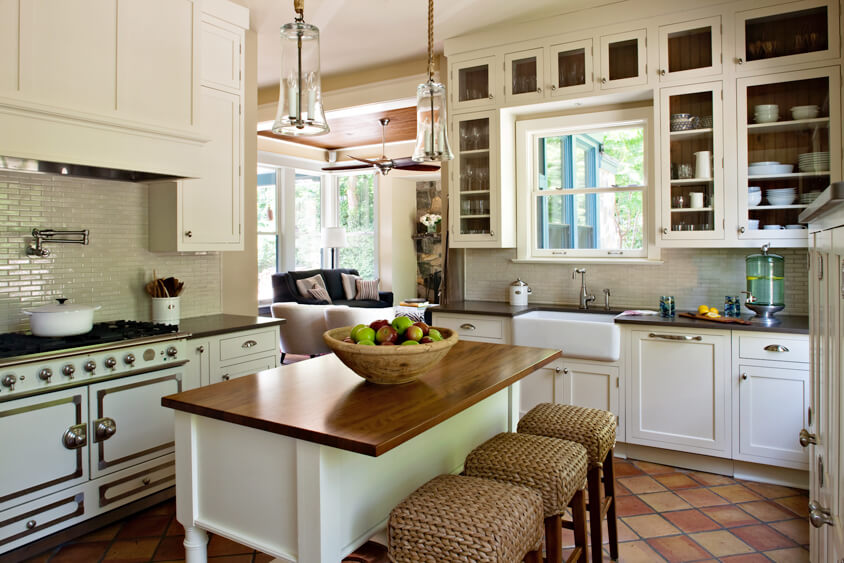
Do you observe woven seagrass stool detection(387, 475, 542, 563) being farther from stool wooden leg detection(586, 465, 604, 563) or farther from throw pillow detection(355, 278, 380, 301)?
throw pillow detection(355, 278, 380, 301)

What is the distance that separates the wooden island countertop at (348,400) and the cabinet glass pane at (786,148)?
218 cm

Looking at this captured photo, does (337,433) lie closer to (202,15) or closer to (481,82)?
(202,15)

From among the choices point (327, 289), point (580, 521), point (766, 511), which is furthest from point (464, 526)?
point (327, 289)

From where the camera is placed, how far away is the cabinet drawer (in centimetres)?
321

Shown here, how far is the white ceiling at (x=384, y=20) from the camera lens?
401 centimetres

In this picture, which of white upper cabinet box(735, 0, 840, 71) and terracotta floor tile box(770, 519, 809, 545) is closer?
terracotta floor tile box(770, 519, 809, 545)

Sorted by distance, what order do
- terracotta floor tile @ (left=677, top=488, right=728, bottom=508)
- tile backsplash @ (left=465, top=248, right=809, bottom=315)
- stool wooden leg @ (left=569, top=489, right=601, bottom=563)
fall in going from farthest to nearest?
tile backsplash @ (left=465, top=248, right=809, bottom=315), terracotta floor tile @ (left=677, top=488, right=728, bottom=508), stool wooden leg @ (left=569, top=489, right=601, bottom=563)

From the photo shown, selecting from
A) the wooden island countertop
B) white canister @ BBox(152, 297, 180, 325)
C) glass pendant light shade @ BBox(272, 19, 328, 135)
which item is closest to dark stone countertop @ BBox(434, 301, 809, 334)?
the wooden island countertop

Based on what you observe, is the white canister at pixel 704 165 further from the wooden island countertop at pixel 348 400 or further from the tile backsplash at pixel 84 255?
the tile backsplash at pixel 84 255

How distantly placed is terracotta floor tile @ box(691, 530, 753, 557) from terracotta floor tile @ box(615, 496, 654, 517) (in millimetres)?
301

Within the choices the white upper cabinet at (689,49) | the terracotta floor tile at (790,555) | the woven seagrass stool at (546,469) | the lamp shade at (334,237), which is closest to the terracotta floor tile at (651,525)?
the terracotta floor tile at (790,555)

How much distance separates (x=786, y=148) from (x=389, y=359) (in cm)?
314

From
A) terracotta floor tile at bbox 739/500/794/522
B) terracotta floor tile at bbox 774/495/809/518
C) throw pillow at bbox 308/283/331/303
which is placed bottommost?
terracotta floor tile at bbox 739/500/794/522

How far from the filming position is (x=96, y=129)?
288cm
